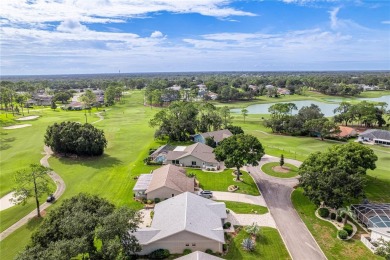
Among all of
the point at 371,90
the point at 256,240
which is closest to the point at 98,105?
the point at 256,240

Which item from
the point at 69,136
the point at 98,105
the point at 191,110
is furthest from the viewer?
the point at 98,105

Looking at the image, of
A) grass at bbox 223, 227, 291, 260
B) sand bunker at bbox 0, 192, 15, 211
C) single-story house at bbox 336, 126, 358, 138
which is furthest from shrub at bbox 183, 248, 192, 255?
single-story house at bbox 336, 126, 358, 138

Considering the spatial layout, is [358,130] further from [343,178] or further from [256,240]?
[256,240]

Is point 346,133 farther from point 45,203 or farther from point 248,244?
point 45,203

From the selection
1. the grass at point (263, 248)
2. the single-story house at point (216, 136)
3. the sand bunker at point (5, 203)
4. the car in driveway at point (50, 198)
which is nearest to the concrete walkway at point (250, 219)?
the grass at point (263, 248)

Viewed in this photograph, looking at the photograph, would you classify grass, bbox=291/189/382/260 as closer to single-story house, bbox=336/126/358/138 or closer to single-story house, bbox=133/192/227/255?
single-story house, bbox=133/192/227/255

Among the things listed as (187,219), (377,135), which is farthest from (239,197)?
(377,135)
